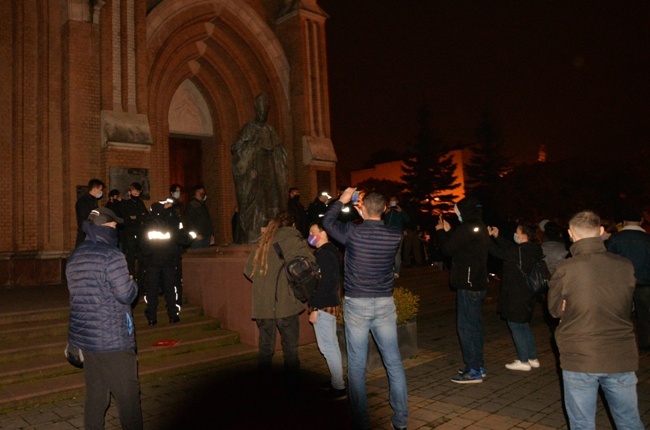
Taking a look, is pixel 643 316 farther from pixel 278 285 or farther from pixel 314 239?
pixel 278 285

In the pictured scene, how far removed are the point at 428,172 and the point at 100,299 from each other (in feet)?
167

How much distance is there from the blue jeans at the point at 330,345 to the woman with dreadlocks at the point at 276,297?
304mm

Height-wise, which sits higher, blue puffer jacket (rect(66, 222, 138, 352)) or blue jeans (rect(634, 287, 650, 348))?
blue puffer jacket (rect(66, 222, 138, 352))

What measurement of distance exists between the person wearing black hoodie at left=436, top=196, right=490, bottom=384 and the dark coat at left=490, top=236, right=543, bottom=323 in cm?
56

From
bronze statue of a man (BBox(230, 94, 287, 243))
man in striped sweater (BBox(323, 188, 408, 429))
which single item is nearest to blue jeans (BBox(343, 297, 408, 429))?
man in striped sweater (BBox(323, 188, 408, 429))

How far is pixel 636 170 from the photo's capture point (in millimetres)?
54500

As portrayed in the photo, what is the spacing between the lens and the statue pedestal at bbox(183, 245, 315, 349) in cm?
811

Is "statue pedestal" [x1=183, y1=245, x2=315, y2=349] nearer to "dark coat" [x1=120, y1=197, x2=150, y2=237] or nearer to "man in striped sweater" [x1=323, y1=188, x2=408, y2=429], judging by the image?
"dark coat" [x1=120, y1=197, x2=150, y2=237]

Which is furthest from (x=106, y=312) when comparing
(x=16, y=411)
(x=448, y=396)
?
(x=448, y=396)

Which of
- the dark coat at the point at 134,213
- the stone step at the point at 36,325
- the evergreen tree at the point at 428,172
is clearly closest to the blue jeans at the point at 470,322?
the stone step at the point at 36,325

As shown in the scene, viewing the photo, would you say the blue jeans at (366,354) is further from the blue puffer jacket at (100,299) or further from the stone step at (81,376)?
the stone step at (81,376)

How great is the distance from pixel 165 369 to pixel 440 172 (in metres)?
48.7

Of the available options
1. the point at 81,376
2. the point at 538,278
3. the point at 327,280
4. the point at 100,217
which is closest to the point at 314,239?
the point at 327,280

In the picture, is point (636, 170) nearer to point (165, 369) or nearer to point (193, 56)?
point (193, 56)
